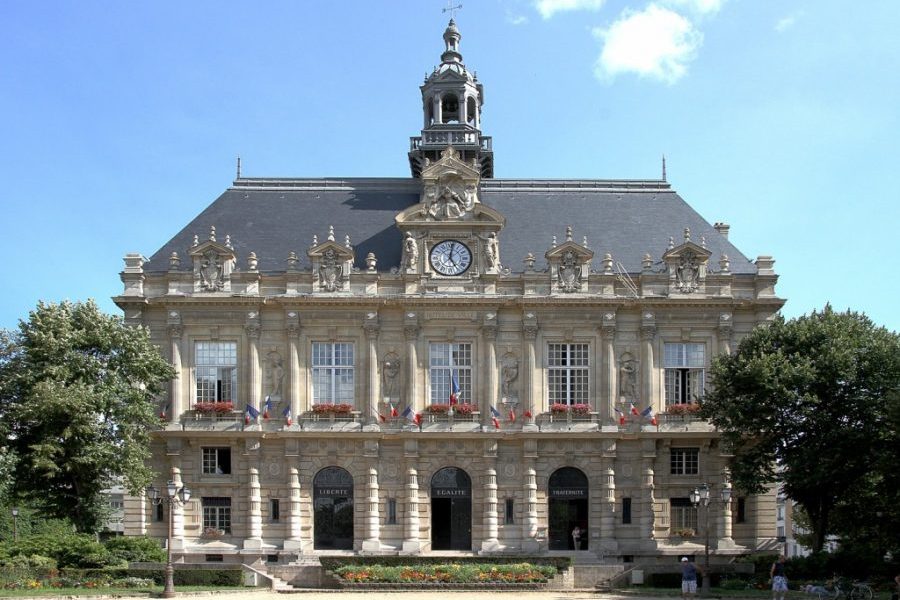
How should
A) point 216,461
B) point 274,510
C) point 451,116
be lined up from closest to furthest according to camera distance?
point 274,510 → point 216,461 → point 451,116

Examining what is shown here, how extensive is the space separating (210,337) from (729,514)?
25.9 m

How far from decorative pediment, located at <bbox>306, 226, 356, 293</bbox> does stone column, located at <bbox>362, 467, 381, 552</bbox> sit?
8.89 m

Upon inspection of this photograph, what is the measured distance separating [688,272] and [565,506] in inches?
499

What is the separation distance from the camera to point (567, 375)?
172ft

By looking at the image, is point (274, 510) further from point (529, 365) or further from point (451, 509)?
point (529, 365)

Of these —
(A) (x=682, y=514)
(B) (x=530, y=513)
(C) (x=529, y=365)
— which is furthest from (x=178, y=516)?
(A) (x=682, y=514)

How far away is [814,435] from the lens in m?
45.4

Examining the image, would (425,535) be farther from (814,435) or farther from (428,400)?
(814,435)

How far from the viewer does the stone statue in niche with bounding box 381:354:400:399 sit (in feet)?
171

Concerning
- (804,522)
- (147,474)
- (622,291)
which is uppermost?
(622,291)

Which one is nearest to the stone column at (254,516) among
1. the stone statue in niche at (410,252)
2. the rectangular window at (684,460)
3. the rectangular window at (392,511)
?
the rectangular window at (392,511)

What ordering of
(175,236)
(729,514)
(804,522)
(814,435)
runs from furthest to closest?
(804,522)
(175,236)
(729,514)
(814,435)

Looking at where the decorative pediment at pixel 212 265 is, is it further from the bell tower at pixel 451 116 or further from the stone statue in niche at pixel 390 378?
the bell tower at pixel 451 116

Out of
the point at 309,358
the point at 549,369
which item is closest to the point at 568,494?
the point at 549,369
